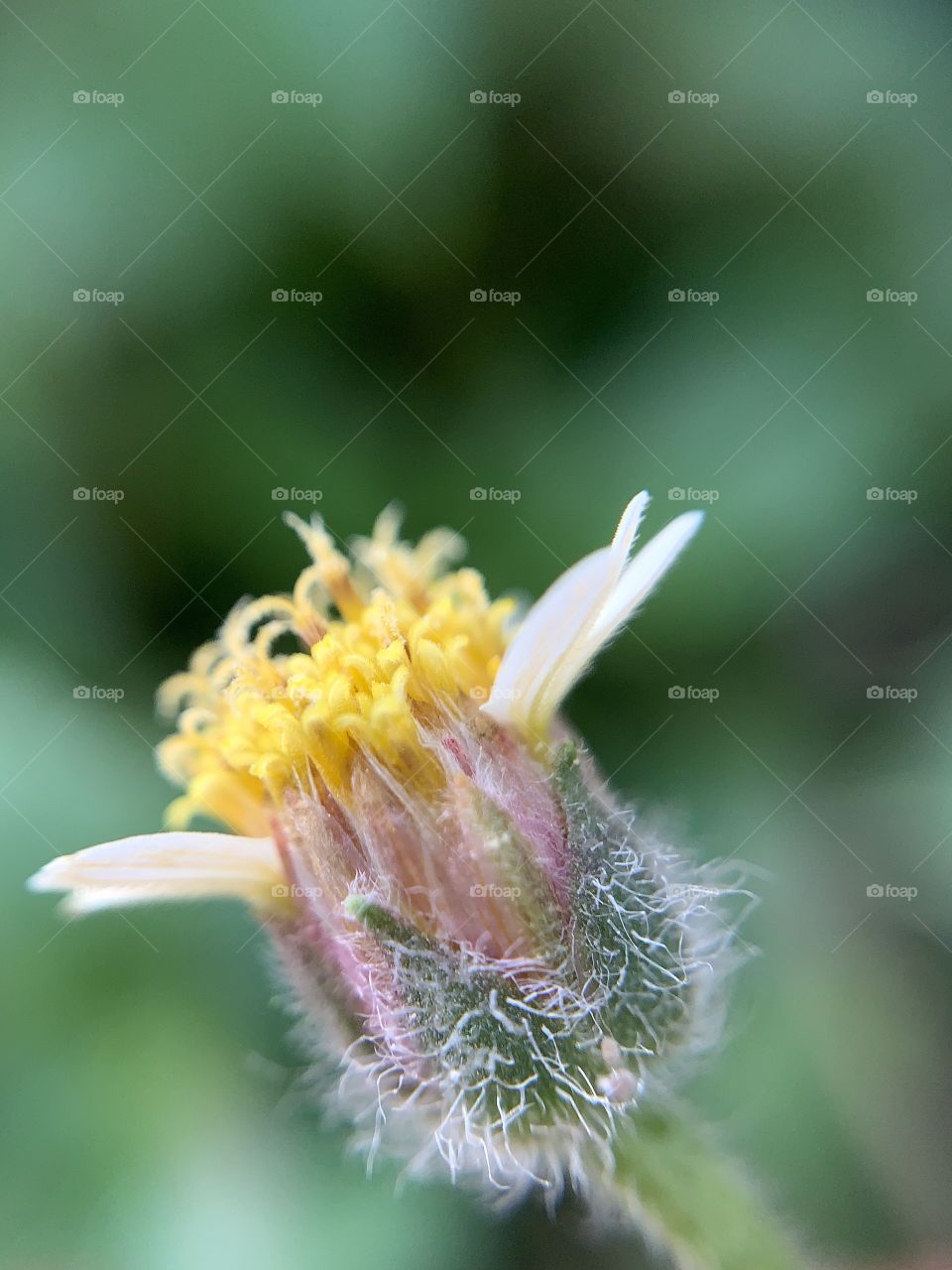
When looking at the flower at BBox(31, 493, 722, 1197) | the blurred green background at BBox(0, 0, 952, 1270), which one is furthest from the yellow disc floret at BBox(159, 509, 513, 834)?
the blurred green background at BBox(0, 0, 952, 1270)

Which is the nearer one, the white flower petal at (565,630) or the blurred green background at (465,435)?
the white flower petal at (565,630)

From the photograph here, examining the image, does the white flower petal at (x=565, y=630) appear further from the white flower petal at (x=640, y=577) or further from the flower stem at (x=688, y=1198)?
the flower stem at (x=688, y=1198)

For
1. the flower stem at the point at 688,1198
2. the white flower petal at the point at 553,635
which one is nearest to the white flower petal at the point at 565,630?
the white flower petal at the point at 553,635

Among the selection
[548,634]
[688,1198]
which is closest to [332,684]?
[548,634]

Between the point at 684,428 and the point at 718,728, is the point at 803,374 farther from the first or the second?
the point at 718,728

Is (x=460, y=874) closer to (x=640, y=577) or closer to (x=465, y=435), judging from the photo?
(x=640, y=577)

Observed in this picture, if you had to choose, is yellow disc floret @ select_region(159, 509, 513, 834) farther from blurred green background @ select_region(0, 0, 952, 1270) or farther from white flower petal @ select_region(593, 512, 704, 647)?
blurred green background @ select_region(0, 0, 952, 1270)
